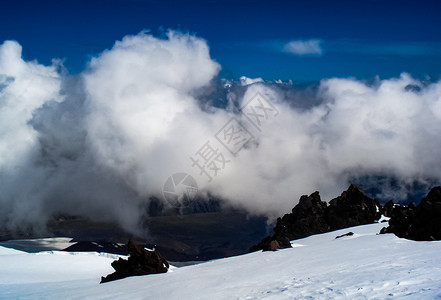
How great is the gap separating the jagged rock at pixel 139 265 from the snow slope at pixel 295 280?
185cm

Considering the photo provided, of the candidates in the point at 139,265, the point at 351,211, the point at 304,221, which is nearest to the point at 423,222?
the point at 139,265

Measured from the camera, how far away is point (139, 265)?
3356 centimetres

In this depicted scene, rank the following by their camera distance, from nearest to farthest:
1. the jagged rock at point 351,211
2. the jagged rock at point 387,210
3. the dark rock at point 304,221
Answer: the jagged rock at point 351,211
the dark rock at point 304,221
the jagged rock at point 387,210

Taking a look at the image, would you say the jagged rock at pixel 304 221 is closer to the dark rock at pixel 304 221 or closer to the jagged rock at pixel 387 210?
the dark rock at pixel 304 221

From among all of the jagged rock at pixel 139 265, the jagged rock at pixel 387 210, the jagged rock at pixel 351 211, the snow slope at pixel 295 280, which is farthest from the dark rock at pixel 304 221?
the snow slope at pixel 295 280

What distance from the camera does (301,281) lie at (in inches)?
800

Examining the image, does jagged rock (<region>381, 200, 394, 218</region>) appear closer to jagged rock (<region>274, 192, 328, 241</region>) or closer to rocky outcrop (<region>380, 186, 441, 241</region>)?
jagged rock (<region>274, 192, 328, 241</region>)

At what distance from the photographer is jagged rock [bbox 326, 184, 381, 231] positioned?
269 ft

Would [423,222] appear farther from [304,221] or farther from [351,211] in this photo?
[304,221]

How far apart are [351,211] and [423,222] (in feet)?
131

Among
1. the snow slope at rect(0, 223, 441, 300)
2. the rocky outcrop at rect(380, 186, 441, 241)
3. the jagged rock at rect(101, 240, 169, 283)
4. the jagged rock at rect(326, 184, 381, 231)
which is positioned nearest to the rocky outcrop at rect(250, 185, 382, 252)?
the jagged rock at rect(326, 184, 381, 231)

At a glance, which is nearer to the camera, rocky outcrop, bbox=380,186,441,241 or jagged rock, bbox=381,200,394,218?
rocky outcrop, bbox=380,186,441,241

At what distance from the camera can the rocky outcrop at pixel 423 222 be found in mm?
41938

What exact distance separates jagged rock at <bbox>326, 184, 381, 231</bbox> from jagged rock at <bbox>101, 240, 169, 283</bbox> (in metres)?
55.7
